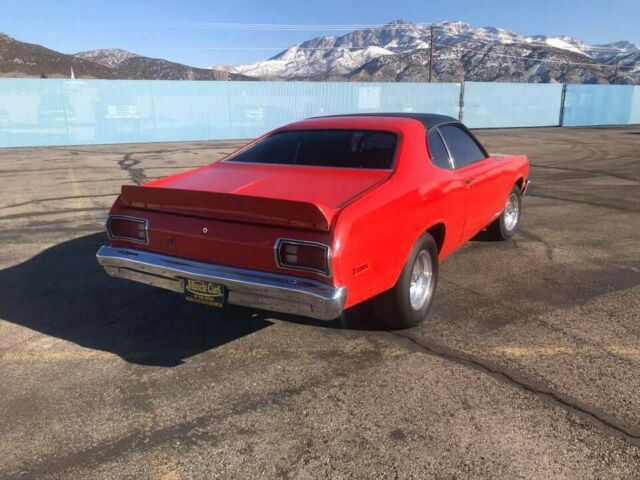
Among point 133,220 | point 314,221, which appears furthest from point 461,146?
point 133,220

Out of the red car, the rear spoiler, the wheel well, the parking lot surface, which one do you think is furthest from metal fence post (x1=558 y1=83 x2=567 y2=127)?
the rear spoiler

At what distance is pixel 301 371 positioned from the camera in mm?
3199

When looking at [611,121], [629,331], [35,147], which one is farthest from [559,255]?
[611,121]

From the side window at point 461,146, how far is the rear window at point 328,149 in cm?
81

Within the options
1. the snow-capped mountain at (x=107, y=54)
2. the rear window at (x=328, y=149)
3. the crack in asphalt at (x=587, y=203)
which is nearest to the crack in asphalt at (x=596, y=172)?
the crack in asphalt at (x=587, y=203)

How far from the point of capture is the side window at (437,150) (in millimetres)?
4094

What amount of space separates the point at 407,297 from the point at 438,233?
2.45 ft

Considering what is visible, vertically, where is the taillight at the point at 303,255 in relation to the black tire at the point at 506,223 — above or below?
above

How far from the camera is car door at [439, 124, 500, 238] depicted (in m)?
4.45

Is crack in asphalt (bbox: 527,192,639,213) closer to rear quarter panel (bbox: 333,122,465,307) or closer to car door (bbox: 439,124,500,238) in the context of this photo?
car door (bbox: 439,124,500,238)

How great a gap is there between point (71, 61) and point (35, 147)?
45795 mm

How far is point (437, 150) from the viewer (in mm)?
4191

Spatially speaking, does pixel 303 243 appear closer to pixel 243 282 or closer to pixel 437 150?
pixel 243 282

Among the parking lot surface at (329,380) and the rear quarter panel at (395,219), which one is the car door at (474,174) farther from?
the parking lot surface at (329,380)
